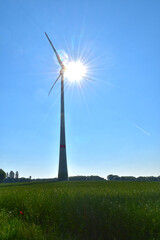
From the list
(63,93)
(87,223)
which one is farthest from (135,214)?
(63,93)

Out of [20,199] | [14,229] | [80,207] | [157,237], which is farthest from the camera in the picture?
[20,199]

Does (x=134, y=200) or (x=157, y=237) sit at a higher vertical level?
(x=134, y=200)

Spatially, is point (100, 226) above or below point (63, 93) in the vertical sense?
below

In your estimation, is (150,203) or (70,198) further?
(70,198)

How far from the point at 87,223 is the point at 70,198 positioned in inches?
71.5

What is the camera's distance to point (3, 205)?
44.6 ft

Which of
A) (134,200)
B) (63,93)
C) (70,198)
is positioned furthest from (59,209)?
(63,93)

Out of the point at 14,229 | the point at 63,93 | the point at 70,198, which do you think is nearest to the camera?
the point at 14,229

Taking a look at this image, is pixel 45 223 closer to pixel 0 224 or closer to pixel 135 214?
pixel 0 224

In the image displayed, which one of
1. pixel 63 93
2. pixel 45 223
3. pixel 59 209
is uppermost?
pixel 63 93

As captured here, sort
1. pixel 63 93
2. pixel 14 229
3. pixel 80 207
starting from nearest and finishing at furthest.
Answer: pixel 14 229
pixel 80 207
pixel 63 93

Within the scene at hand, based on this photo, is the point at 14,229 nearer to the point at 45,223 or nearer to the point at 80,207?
the point at 45,223

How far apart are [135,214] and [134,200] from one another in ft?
6.45

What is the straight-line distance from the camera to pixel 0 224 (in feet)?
30.6
